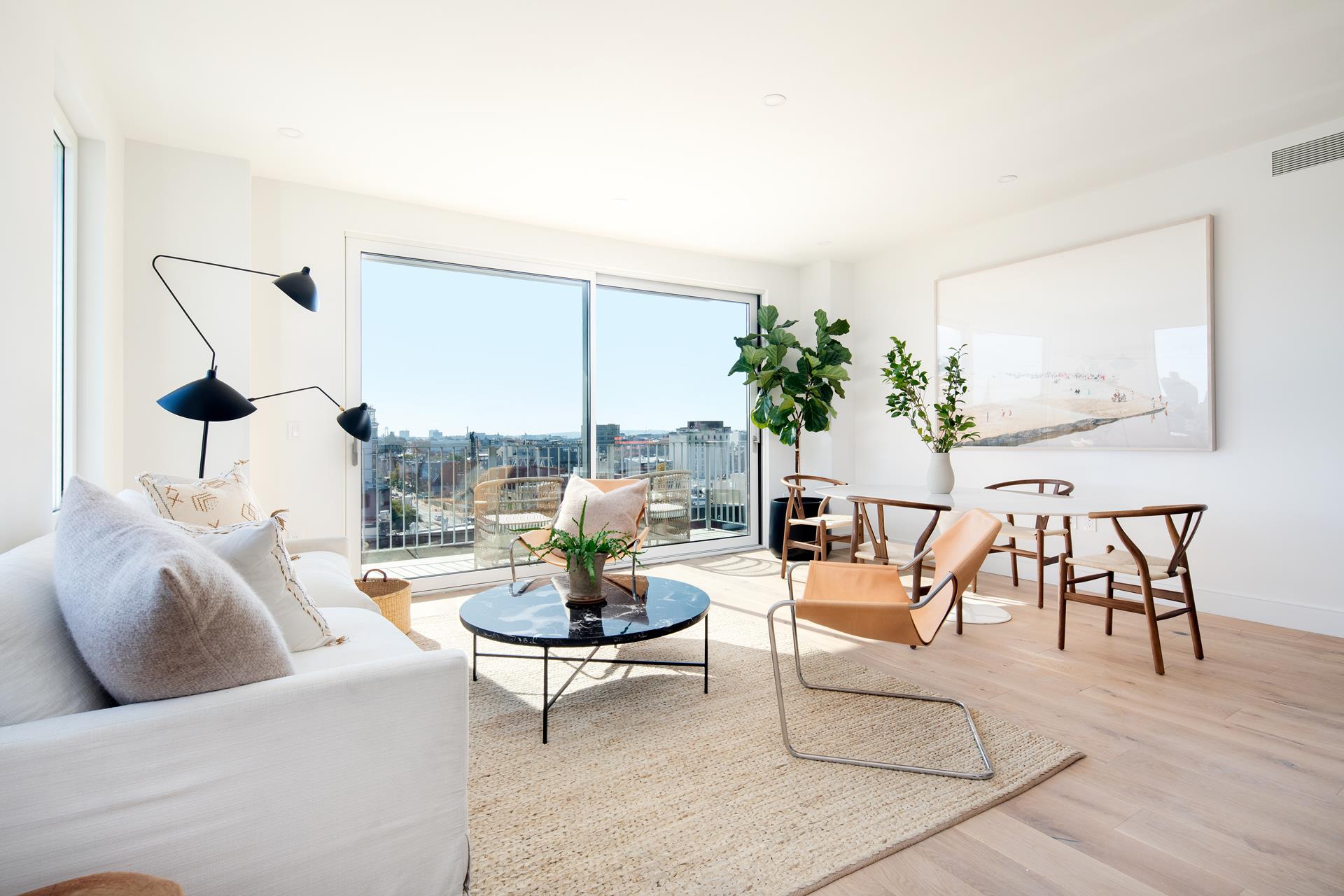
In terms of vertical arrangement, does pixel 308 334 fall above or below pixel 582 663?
above

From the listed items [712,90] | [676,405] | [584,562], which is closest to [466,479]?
[676,405]

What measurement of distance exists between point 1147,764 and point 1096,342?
3.09 m

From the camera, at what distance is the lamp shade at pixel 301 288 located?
306cm

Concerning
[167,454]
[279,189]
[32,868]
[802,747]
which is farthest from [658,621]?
[279,189]

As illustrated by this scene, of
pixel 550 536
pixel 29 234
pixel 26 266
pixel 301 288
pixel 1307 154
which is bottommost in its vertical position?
pixel 550 536

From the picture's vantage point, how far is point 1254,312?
→ 12.2ft

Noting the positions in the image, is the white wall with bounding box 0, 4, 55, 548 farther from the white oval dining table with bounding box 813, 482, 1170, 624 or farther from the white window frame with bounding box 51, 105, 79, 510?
the white oval dining table with bounding box 813, 482, 1170, 624

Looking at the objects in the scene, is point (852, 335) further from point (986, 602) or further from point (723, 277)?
point (986, 602)

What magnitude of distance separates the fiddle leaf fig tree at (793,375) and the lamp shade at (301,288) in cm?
355

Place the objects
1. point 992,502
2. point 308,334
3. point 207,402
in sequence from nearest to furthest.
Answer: point 207,402 < point 992,502 < point 308,334

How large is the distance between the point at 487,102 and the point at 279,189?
179 centimetres

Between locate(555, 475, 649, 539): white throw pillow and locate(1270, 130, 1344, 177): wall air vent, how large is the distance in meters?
3.98

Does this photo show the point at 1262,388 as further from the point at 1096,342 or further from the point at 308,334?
the point at 308,334

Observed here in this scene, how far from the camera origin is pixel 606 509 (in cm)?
405
